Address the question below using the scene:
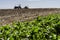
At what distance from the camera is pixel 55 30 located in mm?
5734

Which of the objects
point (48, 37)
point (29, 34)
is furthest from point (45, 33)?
point (29, 34)

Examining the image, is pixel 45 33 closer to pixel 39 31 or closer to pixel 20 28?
pixel 39 31

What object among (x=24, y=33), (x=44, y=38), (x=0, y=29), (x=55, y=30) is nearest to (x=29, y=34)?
(x=24, y=33)

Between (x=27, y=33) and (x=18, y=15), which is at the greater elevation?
(x=27, y=33)

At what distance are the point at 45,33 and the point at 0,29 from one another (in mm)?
1280

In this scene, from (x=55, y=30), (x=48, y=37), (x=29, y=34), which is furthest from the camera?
(x=55, y=30)

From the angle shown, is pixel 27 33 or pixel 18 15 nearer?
pixel 27 33

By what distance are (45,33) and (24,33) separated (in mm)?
681

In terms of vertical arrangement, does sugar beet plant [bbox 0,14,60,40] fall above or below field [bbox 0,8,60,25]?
above

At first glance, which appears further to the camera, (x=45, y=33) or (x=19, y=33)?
(x=45, y=33)

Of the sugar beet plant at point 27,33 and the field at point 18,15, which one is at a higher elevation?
the sugar beet plant at point 27,33

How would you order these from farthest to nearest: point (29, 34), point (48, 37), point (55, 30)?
point (55, 30) < point (48, 37) < point (29, 34)

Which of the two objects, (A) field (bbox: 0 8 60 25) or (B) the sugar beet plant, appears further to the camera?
(A) field (bbox: 0 8 60 25)

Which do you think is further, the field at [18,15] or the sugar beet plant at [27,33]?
the field at [18,15]
